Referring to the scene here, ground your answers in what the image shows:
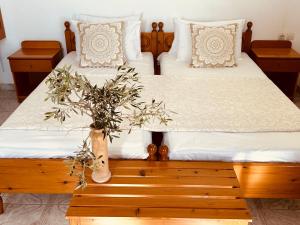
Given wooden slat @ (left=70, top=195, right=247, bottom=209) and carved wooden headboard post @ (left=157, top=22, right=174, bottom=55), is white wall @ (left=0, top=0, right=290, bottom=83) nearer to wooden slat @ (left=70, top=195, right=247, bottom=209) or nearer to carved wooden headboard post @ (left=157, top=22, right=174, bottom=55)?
carved wooden headboard post @ (left=157, top=22, right=174, bottom=55)

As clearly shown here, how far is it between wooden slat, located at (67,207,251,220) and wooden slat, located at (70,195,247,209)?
24 millimetres

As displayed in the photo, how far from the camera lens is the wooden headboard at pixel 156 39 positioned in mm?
3225

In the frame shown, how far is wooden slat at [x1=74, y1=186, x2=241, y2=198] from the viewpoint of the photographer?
1428 mm

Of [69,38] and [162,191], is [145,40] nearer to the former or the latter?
[69,38]

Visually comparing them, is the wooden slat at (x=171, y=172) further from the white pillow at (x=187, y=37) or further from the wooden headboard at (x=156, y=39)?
the wooden headboard at (x=156, y=39)

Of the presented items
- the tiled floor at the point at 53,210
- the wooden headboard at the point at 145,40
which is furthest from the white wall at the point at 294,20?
the tiled floor at the point at 53,210

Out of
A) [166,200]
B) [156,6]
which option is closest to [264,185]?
[166,200]

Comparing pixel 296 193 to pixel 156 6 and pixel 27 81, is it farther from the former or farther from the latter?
pixel 27 81

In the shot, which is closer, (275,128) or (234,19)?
(275,128)

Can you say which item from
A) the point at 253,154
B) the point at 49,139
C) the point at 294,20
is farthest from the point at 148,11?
the point at 253,154

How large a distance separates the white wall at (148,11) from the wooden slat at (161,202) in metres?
2.30

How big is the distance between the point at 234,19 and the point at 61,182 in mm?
2457

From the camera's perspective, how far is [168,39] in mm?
3258

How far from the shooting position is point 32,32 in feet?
11.0
